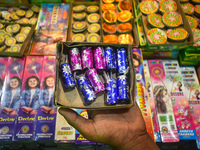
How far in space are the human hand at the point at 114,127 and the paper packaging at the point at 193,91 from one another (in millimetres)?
1177

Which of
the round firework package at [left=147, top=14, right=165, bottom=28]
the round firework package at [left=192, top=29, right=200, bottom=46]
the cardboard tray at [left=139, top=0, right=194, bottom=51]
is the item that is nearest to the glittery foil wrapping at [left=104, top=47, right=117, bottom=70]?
the cardboard tray at [left=139, top=0, right=194, bottom=51]

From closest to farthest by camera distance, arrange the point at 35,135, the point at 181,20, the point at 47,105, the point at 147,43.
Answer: the point at 35,135 < the point at 47,105 < the point at 147,43 < the point at 181,20

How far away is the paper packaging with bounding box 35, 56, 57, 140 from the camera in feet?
7.45

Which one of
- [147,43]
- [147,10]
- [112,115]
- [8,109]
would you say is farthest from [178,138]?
[8,109]

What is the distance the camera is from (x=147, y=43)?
104 inches

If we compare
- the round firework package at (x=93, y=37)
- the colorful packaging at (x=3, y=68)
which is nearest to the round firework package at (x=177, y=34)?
the round firework package at (x=93, y=37)

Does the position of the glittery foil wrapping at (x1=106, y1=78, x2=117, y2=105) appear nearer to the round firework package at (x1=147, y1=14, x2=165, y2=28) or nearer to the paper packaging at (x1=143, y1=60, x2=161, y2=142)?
the paper packaging at (x1=143, y1=60, x2=161, y2=142)

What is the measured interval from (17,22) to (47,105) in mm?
2022

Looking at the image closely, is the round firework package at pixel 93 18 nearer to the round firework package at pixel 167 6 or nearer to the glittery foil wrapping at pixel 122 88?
the round firework package at pixel 167 6

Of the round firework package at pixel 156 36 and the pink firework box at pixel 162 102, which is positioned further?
the round firework package at pixel 156 36

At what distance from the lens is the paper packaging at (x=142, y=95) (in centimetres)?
230

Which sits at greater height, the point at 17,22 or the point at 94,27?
the point at 17,22

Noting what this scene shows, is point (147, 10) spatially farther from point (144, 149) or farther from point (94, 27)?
point (144, 149)

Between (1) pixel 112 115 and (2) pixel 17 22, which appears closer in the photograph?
(1) pixel 112 115
